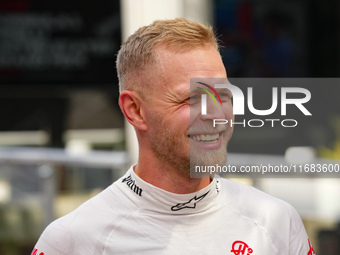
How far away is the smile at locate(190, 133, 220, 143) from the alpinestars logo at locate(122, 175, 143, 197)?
0.91 ft

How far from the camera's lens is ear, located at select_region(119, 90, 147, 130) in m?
2.22

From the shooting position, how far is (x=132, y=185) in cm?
230

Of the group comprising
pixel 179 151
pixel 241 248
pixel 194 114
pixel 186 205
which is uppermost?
pixel 194 114

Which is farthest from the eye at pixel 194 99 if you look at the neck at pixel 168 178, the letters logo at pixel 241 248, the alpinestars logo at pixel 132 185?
the letters logo at pixel 241 248

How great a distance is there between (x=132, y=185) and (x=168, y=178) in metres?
0.14

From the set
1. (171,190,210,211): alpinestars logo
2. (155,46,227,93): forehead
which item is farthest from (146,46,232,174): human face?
(171,190,210,211): alpinestars logo

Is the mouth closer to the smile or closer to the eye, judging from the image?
the smile

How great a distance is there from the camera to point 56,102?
6.16 metres

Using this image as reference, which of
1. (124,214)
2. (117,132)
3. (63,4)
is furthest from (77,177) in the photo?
(124,214)

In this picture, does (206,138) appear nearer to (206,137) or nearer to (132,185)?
(206,137)

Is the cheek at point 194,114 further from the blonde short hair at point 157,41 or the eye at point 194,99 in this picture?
the blonde short hair at point 157,41

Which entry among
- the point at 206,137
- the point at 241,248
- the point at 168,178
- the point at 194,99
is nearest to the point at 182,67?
the point at 194,99

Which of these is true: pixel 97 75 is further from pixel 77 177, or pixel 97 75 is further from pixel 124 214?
pixel 124 214

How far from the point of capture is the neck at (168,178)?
2201mm
